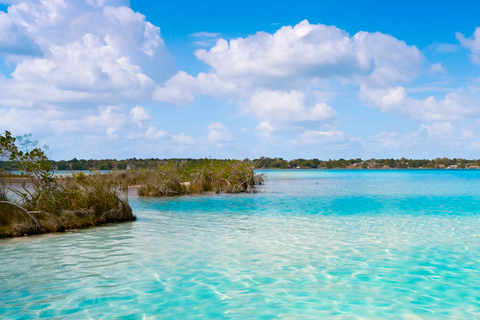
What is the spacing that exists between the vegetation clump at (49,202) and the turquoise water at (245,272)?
758 millimetres

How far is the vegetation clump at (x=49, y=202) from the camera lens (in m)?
11.8

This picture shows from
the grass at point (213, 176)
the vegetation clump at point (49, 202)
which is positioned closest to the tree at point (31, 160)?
the vegetation clump at point (49, 202)

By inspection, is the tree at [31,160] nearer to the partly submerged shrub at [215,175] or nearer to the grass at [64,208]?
the grass at [64,208]

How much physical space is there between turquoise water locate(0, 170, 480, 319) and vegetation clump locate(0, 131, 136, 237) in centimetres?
76

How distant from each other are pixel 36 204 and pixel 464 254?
11.7 m

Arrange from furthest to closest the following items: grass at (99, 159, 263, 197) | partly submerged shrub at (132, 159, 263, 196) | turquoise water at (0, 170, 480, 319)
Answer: partly submerged shrub at (132, 159, 263, 196) < grass at (99, 159, 263, 197) < turquoise water at (0, 170, 480, 319)

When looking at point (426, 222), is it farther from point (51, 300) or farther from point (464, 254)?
point (51, 300)

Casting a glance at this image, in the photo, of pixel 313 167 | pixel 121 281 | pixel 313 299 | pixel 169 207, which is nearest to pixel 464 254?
pixel 313 299

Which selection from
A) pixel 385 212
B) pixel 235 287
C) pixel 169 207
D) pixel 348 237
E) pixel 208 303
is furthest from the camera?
pixel 169 207

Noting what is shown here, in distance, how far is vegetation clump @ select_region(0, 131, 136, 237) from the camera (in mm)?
11758

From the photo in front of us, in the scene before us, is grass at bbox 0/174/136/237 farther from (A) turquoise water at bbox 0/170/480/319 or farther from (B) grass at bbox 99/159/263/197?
(B) grass at bbox 99/159/263/197

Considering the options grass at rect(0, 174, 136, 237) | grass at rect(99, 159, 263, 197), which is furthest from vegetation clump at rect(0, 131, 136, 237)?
grass at rect(99, 159, 263, 197)

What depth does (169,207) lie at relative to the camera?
19469 millimetres

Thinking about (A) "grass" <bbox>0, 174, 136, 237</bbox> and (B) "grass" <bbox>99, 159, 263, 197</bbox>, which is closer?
(A) "grass" <bbox>0, 174, 136, 237</bbox>
